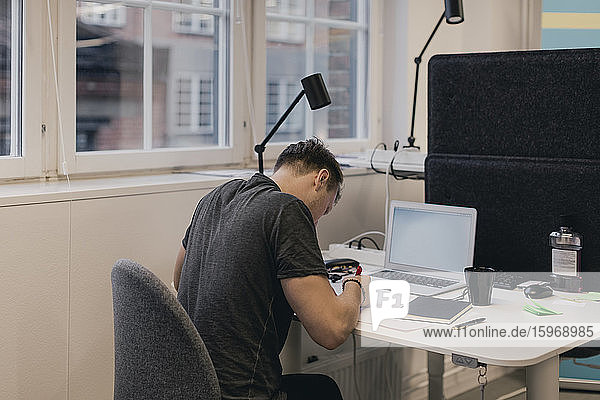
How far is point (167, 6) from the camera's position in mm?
2615

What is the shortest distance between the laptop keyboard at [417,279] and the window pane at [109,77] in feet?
3.09

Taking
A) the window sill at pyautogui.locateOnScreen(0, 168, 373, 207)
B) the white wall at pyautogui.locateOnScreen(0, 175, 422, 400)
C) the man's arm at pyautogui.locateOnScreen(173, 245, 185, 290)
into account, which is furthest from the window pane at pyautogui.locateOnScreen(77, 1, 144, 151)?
the man's arm at pyautogui.locateOnScreen(173, 245, 185, 290)

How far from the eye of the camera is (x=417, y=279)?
2.24 meters

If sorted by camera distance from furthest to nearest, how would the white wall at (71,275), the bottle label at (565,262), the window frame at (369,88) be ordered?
the window frame at (369,88), the bottle label at (565,262), the white wall at (71,275)

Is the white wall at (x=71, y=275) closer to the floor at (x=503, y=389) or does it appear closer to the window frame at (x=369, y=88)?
the window frame at (x=369, y=88)

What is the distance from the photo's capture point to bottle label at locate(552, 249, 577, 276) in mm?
2102

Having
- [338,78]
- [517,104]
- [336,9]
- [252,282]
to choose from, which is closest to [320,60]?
[338,78]

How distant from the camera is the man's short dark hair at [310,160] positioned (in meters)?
Result: 1.99

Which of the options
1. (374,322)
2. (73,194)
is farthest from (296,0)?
(374,322)

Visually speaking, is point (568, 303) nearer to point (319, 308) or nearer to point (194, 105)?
point (319, 308)

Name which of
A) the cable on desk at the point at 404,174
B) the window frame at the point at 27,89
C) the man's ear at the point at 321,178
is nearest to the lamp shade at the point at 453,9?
the cable on desk at the point at 404,174

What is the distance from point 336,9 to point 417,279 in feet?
5.00

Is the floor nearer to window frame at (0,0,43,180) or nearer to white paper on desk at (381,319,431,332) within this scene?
white paper on desk at (381,319,431,332)

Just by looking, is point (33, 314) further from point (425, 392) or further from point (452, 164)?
point (425, 392)
